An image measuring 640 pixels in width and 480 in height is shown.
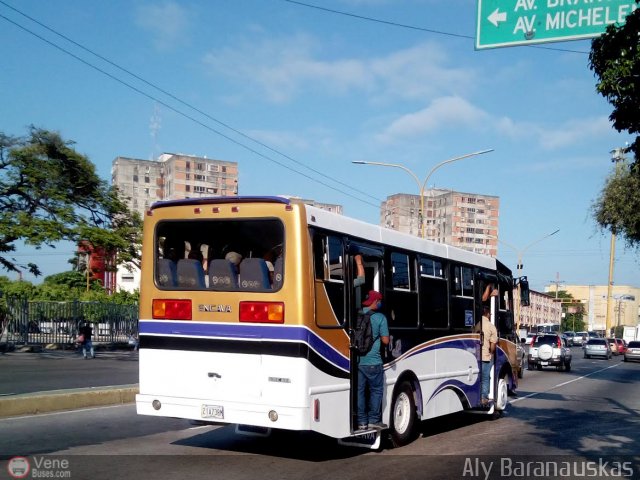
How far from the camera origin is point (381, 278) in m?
9.83

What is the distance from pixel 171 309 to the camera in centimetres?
896

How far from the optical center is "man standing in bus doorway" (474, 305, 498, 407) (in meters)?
13.1

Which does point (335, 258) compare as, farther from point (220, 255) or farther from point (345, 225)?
point (220, 255)

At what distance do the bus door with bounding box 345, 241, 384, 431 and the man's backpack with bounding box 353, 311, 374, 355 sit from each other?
7 cm

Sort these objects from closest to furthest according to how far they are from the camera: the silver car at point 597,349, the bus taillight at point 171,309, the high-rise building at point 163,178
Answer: the bus taillight at point 171,309 → the silver car at point 597,349 → the high-rise building at point 163,178

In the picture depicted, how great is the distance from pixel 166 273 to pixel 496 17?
543 cm

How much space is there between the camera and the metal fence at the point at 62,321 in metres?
34.4

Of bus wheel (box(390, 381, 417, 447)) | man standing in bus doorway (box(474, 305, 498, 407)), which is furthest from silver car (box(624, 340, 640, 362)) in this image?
bus wheel (box(390, 381, 417, 447))

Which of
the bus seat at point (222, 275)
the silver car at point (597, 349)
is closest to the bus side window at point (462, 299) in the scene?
the bus seat at point (222, 275)

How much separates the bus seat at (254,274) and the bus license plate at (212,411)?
4.75 feet

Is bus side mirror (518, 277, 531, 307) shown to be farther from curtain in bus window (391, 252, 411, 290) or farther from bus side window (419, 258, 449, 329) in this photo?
curtain in bus window (391, 252, 411, 290)

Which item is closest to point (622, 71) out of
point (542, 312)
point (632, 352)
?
point (632, 352)

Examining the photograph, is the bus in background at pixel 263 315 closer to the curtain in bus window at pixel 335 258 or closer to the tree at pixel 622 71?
the curtain in bus window at pixel 335 258

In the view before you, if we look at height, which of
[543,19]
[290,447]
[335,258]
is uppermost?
[543,19]
